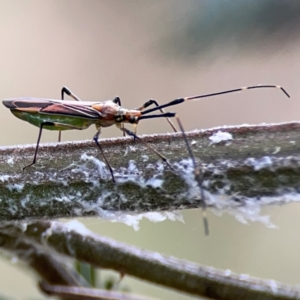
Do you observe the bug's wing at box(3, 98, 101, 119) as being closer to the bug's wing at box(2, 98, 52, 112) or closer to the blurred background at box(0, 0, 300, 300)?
the bug's wing at box(2, 98, 52, 112)

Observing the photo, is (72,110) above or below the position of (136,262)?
above

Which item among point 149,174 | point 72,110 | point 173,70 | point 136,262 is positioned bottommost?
point 136,262

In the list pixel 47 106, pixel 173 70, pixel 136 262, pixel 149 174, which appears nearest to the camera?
pixel 149 174

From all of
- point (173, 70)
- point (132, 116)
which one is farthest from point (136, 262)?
point (173, 70)

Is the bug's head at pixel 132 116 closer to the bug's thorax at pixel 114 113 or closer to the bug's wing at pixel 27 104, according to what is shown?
the bug's thorax at pixel 114 113

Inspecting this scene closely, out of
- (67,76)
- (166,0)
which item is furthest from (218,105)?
(67,76)

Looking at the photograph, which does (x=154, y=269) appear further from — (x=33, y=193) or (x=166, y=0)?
(x=166, y=0)

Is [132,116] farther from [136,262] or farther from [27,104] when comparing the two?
[136,262]
